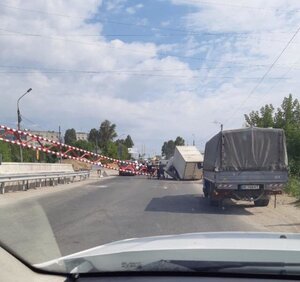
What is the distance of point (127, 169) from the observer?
60.6 m

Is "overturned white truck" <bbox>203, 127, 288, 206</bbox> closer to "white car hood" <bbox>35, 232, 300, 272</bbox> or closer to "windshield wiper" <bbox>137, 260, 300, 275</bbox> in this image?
"white car hood" <bbox>35, 232, 300, 272</bbox>

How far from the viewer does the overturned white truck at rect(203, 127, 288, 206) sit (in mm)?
18797

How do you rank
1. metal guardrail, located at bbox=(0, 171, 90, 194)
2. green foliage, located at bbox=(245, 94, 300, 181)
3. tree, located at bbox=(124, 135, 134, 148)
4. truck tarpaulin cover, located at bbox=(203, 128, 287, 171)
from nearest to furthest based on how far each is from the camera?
truck tarpaulin cover, located at bbox=(203, 128, 287, 171) < metal guardrail, located at bbox=(0, 171, 90, 194) < green foliage, located at bbox=(245, 94, 300, 181) < tree, located at bbox=(124, 135, 134, 148)

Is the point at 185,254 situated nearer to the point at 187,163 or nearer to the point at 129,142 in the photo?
the point at 187,163

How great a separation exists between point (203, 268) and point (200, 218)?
41.4ft

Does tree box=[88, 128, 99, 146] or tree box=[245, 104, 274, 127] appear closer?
tree box=[245, 104, 274, 127]

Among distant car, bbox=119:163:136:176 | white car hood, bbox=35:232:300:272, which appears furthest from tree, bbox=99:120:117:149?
white car hood, bbox=35:232:300:272

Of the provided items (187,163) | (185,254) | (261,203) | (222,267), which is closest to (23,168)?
(261,203)

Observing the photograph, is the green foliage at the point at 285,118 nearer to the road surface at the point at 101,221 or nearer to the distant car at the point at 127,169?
the distant car at the point at 127,169

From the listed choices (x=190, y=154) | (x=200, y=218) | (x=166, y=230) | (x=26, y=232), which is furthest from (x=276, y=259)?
(x=190, y=154)

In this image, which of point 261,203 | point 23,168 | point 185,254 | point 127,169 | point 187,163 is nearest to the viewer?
point 185,254

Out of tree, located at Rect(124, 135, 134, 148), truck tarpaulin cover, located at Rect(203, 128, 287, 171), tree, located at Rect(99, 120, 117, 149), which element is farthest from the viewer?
tree, located at Rect(124, 135, 134, 148)

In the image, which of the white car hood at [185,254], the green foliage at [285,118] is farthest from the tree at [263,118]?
the white car hood at [185,254]

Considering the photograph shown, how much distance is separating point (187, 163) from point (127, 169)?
12896 mm
